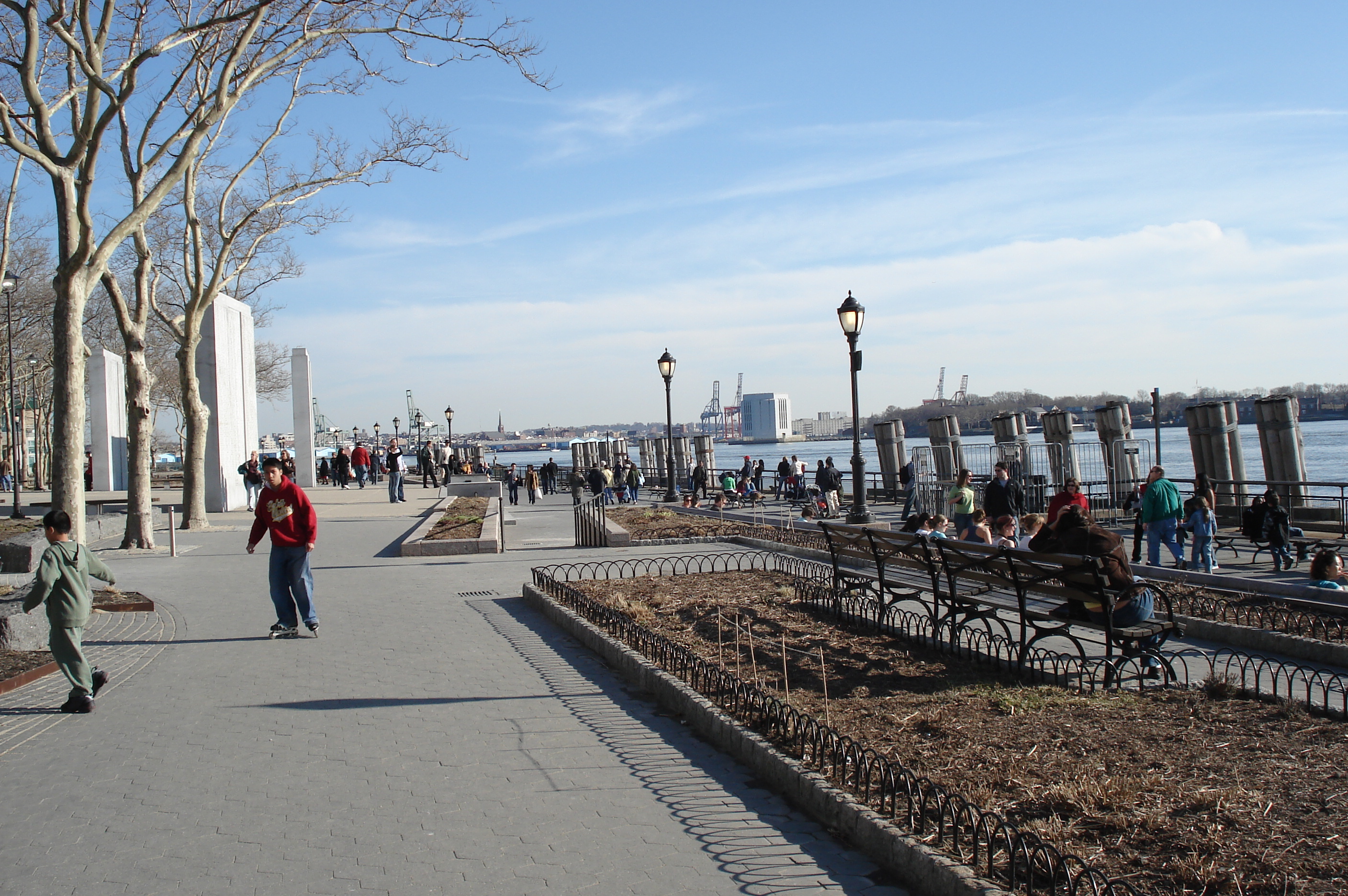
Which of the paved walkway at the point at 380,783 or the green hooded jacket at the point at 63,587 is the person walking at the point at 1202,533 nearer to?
the paved walkway at the point at 380,783

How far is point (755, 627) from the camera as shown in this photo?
28.6ft

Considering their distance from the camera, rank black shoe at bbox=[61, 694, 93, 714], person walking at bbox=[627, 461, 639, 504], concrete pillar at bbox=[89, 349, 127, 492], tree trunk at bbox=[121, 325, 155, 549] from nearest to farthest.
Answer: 1. black shoe at bbox=[61, 694, 93, 714]
2. tree trunk at bbox=[121, 325, 155, 549]
3. person walking at bbox=[627, 461, 639, 504]
4. concrete pillar at bbox=[89, 349, 127, 492]

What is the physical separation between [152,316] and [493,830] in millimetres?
45761

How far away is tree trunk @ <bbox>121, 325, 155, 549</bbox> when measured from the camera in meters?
17.5

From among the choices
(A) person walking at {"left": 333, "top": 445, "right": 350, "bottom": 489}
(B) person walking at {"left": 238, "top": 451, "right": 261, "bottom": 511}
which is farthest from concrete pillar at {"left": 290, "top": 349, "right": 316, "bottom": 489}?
(B) person walking at {"left": 238, "top": 451, "right": 261, "bottom": 511}

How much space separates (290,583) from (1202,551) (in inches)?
397

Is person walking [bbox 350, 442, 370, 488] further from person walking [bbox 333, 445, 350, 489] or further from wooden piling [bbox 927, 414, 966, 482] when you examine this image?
wooden piling [bbox 927, 414, 966, 482]

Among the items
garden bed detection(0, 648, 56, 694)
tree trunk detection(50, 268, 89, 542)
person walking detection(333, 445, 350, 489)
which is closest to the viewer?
garden bed detection(0, 648, 56, 694)

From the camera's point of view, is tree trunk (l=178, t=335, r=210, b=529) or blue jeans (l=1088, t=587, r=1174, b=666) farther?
tree trunk (l=178, t=335, r=210, b=529)

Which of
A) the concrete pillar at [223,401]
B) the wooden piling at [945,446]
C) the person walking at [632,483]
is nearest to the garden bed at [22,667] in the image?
the wooden piling at [945,446]

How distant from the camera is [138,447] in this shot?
17609mm

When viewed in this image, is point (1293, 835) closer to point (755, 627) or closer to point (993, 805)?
point (993, 805)

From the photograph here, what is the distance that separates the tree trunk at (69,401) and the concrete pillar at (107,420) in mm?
29653

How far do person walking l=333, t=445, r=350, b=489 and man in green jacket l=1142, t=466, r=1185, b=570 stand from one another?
120ft
